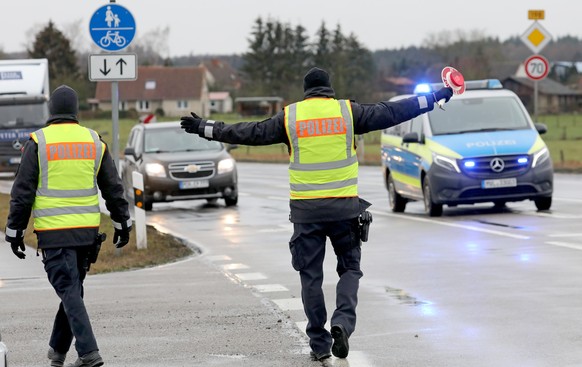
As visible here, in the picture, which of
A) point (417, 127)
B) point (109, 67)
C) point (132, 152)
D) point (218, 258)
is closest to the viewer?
point (218, 258)

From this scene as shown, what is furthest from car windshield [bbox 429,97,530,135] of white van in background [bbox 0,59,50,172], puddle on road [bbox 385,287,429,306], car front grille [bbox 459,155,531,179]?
white van in background [bbox 0,59,50,172]

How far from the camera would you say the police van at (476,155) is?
66.6 feet

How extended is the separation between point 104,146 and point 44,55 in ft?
424

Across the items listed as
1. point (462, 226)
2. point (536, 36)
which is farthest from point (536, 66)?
point (462, 226)

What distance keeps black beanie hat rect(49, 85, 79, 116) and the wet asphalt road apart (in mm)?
1649

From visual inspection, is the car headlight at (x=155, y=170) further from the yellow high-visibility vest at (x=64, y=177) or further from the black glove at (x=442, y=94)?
the yellow high-visibility vest at (x=64, y=177)

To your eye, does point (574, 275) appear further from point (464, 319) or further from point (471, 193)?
point (471, 193)

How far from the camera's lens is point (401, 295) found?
1173 cm

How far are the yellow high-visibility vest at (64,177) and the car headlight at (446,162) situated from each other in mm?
12448

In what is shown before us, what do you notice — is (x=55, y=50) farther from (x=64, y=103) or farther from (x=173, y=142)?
(x=64, y=103)

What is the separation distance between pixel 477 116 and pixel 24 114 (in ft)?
69.4

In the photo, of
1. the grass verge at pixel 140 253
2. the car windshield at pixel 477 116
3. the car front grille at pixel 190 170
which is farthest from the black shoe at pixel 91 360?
the car front grille at pixel 190 170

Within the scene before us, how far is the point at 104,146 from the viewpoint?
8.52m

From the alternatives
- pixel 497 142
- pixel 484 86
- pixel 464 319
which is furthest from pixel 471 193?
pixel 464 319
